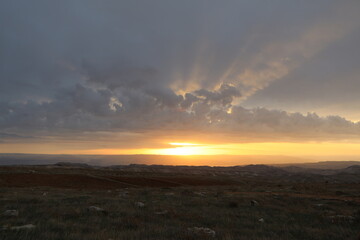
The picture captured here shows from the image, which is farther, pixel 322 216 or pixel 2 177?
pixel 2 177

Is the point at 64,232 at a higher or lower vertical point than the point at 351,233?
higher

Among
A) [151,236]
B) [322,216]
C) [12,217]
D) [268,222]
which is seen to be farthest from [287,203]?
[12,217]

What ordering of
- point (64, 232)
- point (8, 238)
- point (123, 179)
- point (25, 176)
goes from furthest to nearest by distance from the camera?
point (123, 179)
point (25, 176)
point (64, 232)
point (8, 238)

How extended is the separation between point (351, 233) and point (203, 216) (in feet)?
23.8

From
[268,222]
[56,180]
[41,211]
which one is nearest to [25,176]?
[56,180]

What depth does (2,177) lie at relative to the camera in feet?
127

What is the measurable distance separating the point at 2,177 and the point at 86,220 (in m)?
38.4

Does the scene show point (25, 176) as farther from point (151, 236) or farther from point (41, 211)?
point (151, 236)

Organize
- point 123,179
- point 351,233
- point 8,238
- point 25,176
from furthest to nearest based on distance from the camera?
point 123,179 → point 25,176 → point 351,233 → point 8,238

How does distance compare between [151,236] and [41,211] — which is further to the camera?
[41,211]

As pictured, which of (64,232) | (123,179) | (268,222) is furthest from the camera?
(123,179)

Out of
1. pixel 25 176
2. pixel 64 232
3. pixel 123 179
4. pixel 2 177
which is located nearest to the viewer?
pixel 64 232

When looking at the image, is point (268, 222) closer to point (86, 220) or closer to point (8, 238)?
point (86, 220)

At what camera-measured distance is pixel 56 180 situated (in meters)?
40.8
